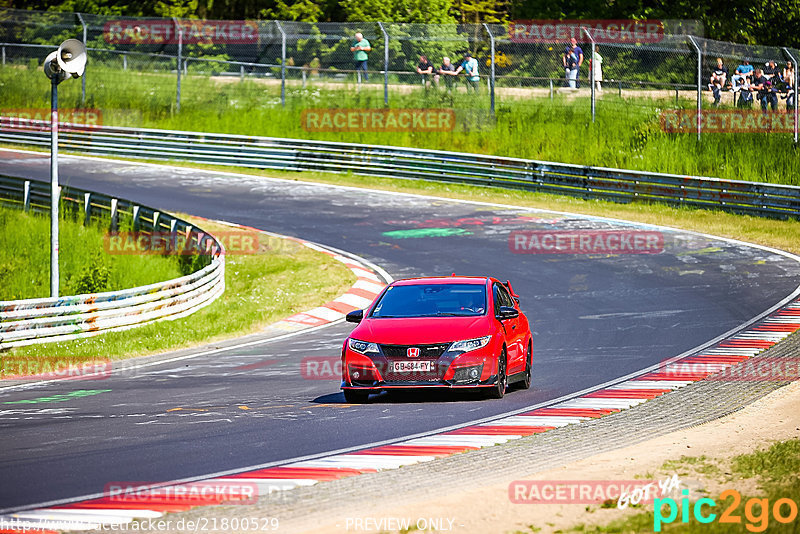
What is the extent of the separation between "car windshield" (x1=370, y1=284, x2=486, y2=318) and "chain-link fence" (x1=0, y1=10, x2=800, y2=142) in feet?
60.5

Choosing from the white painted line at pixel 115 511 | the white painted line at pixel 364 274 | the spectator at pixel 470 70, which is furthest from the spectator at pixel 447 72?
the white painted line at pixel 115 511

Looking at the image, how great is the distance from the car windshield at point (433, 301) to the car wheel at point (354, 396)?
3.11 ft

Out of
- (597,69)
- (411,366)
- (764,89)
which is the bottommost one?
(411,366)

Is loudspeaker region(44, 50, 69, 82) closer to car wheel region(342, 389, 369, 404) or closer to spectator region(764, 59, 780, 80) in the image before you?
car wheel region(342, 389, 369, 404)

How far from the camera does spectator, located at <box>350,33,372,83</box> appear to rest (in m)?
37.1

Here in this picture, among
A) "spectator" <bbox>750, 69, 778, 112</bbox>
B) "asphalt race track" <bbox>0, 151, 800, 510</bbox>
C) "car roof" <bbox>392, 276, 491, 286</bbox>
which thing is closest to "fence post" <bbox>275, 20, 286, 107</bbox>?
"asphalt race track" <bbox>0, 151, 800, 510</bbox>

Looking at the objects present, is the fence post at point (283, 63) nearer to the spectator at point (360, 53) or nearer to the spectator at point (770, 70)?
the spectator at point (360, 53)

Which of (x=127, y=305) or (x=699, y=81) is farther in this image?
(x=699, y=81)

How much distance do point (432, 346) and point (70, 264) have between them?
15114mm

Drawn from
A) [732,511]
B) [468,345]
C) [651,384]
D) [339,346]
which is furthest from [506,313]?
[732,511]

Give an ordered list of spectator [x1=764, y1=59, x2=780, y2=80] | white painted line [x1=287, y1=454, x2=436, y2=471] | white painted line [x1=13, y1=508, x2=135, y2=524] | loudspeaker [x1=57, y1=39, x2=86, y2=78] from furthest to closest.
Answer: spectator [x1=764, y1=59, x2=780, y2=80]
loudspeaker [x1=57, y1=39, x2=86, y2=78]
white painted line [x1=287, y1=454, x2=436, y2=471]
white painted line [x1=13, y1=508, x2=135, y2=524]

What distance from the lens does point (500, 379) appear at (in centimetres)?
1257

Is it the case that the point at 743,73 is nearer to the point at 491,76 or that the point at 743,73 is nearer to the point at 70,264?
the point at 491,76

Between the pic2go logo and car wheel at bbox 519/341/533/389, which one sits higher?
the pic2go logo
